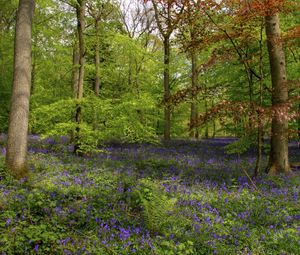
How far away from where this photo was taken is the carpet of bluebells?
210 inches

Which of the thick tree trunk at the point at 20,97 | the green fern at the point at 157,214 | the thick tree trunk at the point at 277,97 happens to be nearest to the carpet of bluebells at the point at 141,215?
the green fern at the point at 157,214

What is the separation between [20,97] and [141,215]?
4564 millimetres

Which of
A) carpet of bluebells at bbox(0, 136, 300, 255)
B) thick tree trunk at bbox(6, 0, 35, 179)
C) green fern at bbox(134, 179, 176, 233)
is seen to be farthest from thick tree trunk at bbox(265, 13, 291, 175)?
thick tree trunk at bbox(6, 0, 35, 179)

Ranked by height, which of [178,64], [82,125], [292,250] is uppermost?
[178,64]

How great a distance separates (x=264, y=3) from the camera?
27.7ft

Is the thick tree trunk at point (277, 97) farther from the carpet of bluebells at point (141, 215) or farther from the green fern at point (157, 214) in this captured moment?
the green fern at point (157, 214)

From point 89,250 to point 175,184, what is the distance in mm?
4386

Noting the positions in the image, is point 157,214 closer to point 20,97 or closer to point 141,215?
point 141,215

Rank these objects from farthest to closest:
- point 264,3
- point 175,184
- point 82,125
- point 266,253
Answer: point 82,125 → point 175,184 → point 264,3 → point 266,253

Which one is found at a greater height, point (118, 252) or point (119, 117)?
point (119, 117)

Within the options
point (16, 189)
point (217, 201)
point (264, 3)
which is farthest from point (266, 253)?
point (264, 3)

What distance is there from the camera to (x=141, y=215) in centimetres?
670

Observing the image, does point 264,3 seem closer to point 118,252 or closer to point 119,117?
point 119,117

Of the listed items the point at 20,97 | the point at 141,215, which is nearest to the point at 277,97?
the point at 141,215
